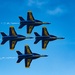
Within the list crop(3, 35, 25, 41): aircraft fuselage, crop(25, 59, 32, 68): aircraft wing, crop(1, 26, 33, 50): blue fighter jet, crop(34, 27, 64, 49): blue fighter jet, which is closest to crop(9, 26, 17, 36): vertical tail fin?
crop(1, 26, 33, 50): blue fighter jet

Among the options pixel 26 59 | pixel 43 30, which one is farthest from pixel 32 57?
pixel 43 30

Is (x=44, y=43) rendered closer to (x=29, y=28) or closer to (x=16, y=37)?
(x=29, y=28)

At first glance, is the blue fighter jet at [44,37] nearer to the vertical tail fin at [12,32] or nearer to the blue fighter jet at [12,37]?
the blue fighter jet at [12,37]

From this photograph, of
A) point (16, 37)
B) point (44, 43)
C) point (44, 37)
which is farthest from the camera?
point (44, 43)

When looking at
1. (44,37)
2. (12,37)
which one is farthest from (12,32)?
(44,37)

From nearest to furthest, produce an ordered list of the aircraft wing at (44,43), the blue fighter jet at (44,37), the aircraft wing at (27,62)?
the blue fighter jet at (44,37) < the aircraft wing at (44,43) < the aircraft wing at (27,62)

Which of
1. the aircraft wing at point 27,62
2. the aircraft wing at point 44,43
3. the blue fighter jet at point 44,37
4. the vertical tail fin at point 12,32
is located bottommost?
the aircraft wing at point 27,62

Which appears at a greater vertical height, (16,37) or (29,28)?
(29,28)

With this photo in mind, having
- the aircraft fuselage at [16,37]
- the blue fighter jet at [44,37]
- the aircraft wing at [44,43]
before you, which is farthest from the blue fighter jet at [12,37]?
the aircraft wing at [44,43]

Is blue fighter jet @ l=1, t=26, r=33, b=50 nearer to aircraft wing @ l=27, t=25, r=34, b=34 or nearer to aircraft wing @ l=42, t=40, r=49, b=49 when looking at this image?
aircraft wing @ l=27, t=25, r=34, b=34

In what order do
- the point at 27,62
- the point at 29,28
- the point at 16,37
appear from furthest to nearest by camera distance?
the point at 27,62 → the point at 29,28 → the point at 16,37

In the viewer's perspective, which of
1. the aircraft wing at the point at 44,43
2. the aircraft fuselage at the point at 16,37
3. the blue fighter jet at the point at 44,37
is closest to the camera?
the aircraft fuselage at the point at 16,37

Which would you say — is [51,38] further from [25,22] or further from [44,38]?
[25,22]

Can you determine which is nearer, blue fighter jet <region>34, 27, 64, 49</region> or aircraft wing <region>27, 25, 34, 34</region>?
blue fighter jet <region>34, 27, 64, 49</region>
